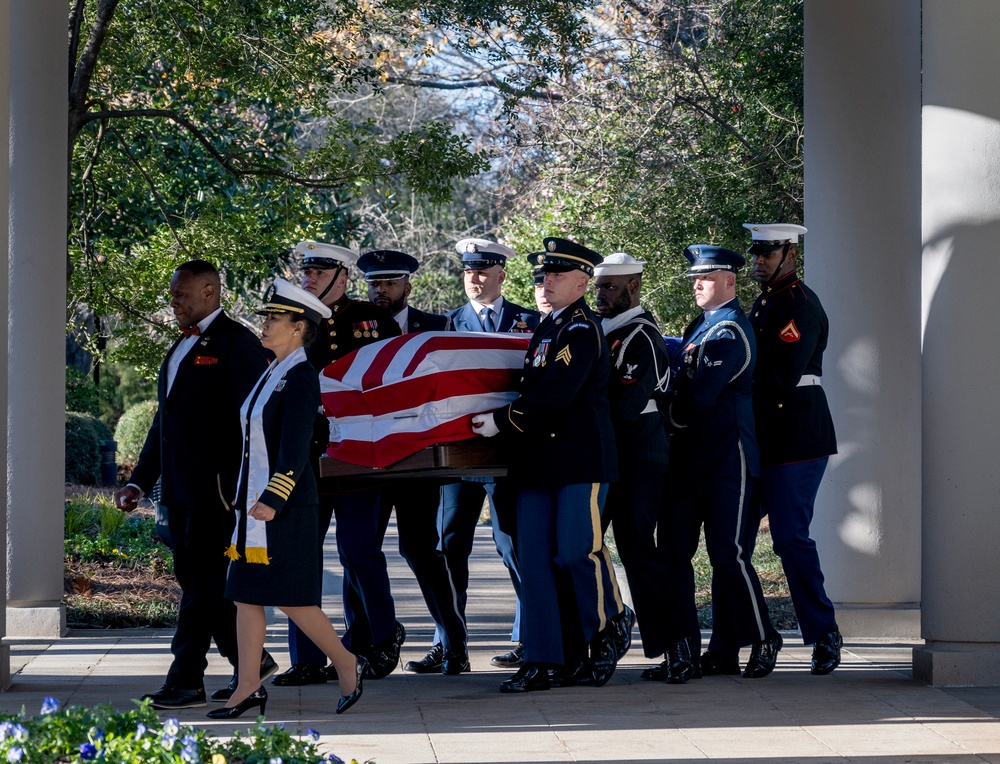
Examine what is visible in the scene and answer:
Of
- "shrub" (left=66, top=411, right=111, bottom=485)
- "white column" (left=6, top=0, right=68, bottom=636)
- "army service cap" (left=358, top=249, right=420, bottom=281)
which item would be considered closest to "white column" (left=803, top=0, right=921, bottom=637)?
"army service cap" (left=358, top=249, right=420, bottom=281)

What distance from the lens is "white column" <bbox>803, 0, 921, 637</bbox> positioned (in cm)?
874

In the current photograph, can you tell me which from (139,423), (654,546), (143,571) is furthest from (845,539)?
(139,423)

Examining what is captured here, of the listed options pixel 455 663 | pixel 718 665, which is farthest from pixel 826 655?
pixel 455 663

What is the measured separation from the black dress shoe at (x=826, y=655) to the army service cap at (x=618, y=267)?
2042 millimetres

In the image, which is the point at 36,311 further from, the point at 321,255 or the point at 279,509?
the point at 279,509

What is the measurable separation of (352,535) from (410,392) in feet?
3.18

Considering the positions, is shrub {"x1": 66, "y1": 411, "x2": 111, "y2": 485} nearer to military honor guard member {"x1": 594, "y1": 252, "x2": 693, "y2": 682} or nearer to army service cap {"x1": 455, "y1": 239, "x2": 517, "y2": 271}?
army service cap {"x1": 455, "y1": 239, "x2": 517, "y2": 271}

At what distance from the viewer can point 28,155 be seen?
8.98m

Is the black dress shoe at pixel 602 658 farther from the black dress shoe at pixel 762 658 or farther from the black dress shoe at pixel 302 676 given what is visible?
the black dress shoe at pixel 302 676

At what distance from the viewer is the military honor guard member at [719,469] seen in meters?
7.06

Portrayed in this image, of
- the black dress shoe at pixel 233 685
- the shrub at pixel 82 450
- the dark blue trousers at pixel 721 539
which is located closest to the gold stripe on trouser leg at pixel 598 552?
the dark blue trousers at pixel 721 539

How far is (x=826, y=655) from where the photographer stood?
7215mm

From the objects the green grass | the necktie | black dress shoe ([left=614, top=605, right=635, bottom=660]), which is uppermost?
the necktie

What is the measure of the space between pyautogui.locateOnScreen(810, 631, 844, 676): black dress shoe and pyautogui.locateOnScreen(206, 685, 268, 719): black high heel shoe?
9.28 feet
